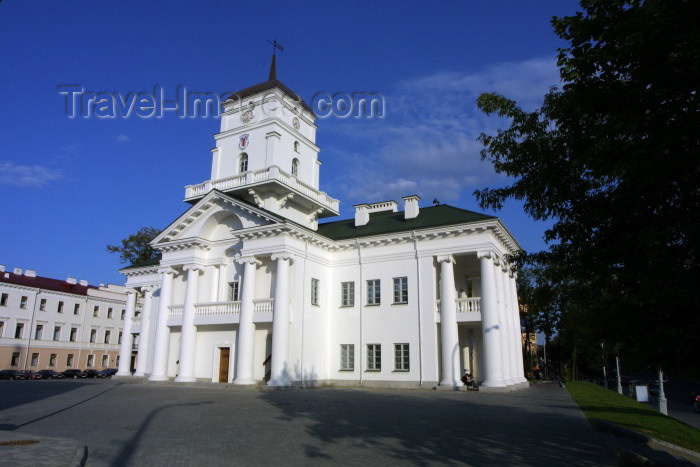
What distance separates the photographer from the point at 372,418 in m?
13.3

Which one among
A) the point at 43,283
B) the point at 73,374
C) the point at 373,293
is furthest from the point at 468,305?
the point at 43,283

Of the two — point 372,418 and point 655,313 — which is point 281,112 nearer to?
point 372,418

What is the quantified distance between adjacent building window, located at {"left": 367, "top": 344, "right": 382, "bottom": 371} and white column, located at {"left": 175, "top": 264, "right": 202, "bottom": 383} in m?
10.4

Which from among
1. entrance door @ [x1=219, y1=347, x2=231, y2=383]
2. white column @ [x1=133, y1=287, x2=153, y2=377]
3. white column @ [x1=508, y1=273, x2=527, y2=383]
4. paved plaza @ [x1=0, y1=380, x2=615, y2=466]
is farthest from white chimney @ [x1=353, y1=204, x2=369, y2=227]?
paved plaza @ [x1=0, y1=380, x2=615, y2=466]

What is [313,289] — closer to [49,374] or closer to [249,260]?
[249,260]

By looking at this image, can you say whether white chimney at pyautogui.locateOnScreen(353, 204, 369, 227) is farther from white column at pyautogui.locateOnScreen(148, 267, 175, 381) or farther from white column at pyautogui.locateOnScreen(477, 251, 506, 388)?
white column at pyautogui.locateOnScreen(148, 267, 175, 381)

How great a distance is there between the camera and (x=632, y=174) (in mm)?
6168

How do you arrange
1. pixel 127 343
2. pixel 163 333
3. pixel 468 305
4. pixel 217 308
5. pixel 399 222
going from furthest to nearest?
pixel 127 343, pixel 163 333, pixel 399 222, pixel 217 308, pixel 468 305

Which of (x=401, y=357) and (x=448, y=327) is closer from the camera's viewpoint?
(x=448, y=327)

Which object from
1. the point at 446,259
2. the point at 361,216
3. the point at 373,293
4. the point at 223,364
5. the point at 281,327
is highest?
the point at 361,216

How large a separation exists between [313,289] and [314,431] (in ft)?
59.9

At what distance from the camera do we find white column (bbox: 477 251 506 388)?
2473 cm

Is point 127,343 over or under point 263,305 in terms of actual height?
under

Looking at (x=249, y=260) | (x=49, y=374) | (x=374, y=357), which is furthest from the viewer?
(x=49, y=374)
